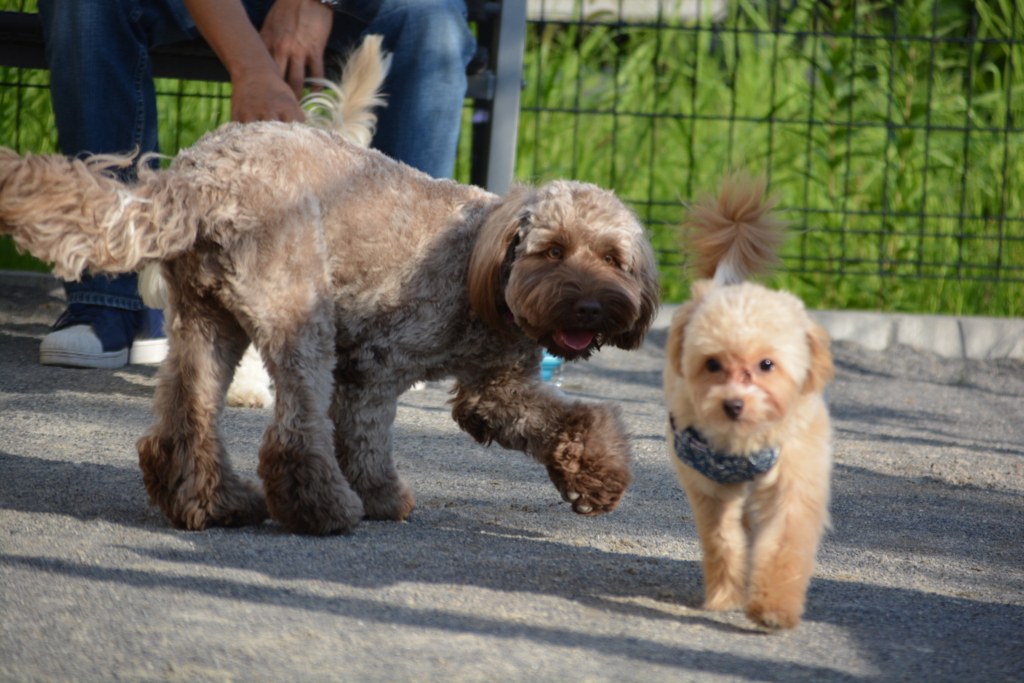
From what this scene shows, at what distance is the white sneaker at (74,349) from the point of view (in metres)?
3.85

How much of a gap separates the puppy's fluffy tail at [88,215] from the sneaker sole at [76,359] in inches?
76.5

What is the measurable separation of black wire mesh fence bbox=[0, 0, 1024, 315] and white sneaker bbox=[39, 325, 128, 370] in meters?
1.82

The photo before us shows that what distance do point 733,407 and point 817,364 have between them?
231 millimetres

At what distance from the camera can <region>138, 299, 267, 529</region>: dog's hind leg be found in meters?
2.25

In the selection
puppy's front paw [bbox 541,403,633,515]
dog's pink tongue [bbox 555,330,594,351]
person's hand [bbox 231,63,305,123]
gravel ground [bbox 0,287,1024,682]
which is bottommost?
gravel ground [bbox 0,287,1024,682]

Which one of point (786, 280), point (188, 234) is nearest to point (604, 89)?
point (786, 280)

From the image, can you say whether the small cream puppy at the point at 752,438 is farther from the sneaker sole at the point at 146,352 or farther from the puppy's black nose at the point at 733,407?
the sneaker sole at the point at 146,352

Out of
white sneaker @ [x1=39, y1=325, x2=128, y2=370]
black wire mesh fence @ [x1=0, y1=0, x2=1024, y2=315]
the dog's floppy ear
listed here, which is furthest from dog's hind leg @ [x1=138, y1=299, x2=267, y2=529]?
black wire mesh fence @ [x1=0, y1=0, x2=1024, y2=315]

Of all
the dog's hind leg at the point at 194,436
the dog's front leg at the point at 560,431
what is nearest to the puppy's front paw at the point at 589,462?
the dog's front leg at the point at 560,431

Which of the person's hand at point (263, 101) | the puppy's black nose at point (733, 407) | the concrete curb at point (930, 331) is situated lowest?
the concrete curb at point (930, 331)

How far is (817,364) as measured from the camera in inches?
72.8

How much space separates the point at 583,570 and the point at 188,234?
3.72ft

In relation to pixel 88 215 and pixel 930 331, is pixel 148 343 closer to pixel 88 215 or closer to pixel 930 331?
pixel 88 215

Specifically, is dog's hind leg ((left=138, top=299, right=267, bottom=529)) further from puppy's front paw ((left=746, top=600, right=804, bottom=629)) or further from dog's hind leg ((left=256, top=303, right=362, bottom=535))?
puppy's front paw ((left=746, top=600, right=804, bottom=629))
